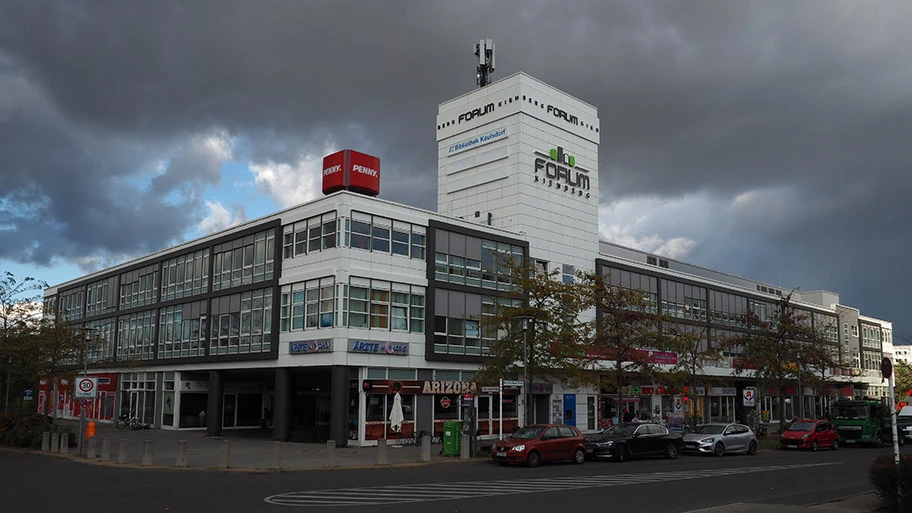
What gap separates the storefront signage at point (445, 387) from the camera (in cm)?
4059

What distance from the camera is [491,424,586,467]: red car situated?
2762 centimetres

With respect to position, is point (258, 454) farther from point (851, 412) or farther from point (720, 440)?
point (851, 412)

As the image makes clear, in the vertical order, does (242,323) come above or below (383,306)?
below

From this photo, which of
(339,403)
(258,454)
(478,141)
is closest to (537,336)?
(339,403)

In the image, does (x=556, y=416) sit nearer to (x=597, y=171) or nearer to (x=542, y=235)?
(x=542, y=235)

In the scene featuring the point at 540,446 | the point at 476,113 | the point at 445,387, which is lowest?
the point at 540,446

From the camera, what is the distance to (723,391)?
6581cm

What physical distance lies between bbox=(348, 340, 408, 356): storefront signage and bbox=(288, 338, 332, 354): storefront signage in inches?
45.5

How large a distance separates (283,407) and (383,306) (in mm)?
7456

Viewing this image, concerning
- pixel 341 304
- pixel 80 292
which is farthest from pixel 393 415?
pixel 80 292

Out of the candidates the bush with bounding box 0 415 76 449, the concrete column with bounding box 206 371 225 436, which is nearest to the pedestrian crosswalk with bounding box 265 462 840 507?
the bush with bounding box 0 415 76 449

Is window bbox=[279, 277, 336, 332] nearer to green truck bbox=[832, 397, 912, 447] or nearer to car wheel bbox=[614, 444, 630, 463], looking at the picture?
car wheel bbox=[614, 444, 630, 463]

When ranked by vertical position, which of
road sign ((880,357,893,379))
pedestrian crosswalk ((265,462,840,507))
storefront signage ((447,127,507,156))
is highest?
storefront signage ((447,127,507,156))

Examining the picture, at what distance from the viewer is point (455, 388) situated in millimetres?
42156
